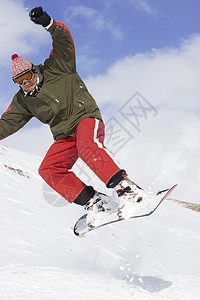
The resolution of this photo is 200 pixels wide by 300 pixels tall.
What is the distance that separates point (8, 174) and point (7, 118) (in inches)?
243

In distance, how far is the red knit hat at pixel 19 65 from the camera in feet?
10.9

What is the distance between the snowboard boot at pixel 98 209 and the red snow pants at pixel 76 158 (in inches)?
7.4

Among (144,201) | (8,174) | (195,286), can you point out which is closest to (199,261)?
(195,286)

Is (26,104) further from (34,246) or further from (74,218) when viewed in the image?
(74,218)

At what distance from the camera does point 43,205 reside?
7.43m

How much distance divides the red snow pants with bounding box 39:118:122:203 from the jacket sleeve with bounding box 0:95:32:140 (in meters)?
0.52

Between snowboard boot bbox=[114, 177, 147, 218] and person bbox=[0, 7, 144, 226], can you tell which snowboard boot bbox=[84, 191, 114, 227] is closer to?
person bbox=[0, 7, 144, 226]

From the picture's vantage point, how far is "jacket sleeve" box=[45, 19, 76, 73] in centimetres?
314

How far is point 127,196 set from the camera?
322cm

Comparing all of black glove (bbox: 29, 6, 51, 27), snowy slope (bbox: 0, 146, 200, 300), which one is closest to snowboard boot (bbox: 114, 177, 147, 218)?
snowy slope (bbox: 0, 146, 200, 300)

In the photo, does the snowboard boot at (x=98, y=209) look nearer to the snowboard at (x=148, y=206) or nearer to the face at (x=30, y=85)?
the snowboard at (x=148, y=206)

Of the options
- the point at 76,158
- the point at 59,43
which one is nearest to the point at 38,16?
the point at 59,43

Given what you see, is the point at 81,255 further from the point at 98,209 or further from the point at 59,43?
the point at 59,43

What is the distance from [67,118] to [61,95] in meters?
0.25
